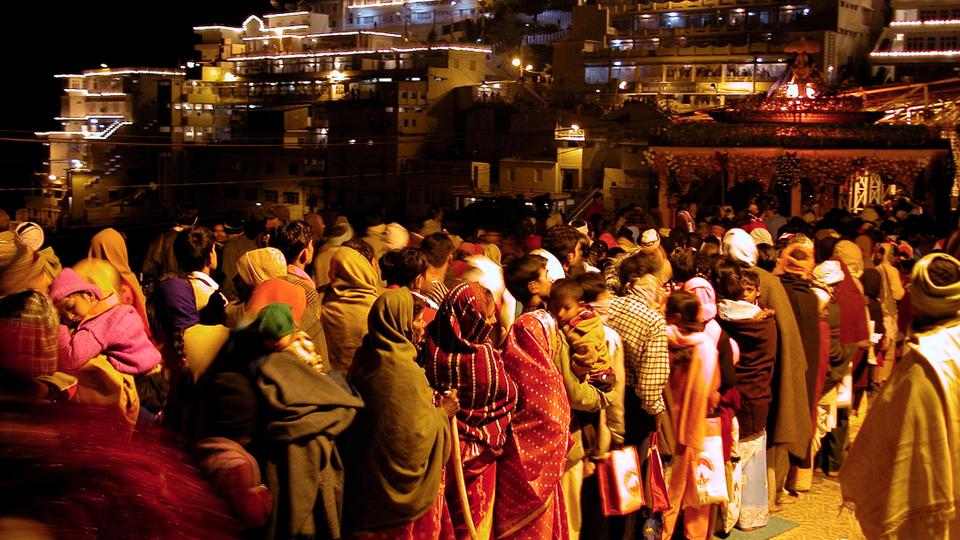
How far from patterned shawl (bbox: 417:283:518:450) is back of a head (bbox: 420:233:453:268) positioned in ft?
3.88

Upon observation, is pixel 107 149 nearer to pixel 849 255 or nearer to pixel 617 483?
pixel 849 255

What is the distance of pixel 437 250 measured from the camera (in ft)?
19.2

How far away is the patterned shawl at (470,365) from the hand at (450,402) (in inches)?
1.2

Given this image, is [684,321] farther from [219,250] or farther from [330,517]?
[219,250]

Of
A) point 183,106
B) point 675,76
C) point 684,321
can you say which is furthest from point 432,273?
point 183,106

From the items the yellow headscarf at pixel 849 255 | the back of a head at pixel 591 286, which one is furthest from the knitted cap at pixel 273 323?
the yellow headscarf at pixel 849 255

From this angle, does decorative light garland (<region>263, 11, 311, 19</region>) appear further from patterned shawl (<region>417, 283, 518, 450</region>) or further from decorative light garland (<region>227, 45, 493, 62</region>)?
patterned shawl (<region>417, 283, 518, 450</region>)

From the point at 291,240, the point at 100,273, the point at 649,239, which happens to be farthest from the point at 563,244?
the point at 100,273

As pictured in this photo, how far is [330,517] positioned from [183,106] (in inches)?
2295

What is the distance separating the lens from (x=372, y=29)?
65.2 metres

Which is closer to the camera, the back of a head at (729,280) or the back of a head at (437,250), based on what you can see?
the back of a head at (437,250)

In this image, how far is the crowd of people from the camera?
3.72 meters

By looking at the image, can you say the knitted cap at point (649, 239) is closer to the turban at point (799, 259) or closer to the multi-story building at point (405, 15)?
the turban at point (799, 259)

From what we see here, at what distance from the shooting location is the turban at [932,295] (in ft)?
12.6
